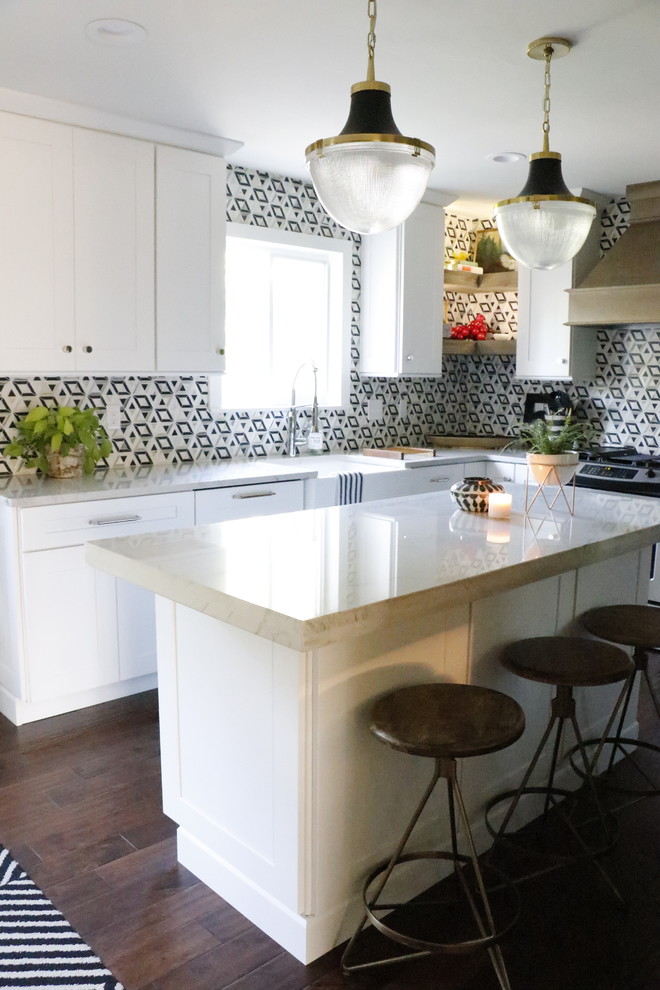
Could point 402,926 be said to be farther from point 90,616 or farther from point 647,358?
point 647,358

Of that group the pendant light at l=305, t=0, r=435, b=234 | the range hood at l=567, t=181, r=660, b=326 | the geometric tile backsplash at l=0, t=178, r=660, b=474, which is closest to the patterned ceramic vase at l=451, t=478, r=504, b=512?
the pendant light at l=305, t=0, r=435, b=234

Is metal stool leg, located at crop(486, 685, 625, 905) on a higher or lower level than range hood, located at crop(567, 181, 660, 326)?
lower

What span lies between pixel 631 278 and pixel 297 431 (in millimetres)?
2020

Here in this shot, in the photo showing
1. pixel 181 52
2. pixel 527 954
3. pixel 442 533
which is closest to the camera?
pixel 527 954

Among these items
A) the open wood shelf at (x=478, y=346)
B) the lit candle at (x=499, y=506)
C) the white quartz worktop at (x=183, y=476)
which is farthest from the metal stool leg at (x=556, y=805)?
the open wood shelf at (x=478, y=346)

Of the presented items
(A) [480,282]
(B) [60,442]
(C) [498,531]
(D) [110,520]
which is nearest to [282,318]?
(A) [480,282]

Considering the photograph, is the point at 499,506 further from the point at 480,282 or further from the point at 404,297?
the point at 480,282

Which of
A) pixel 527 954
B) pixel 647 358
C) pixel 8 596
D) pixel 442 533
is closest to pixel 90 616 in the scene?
pixel 8 596

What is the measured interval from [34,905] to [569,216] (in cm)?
245

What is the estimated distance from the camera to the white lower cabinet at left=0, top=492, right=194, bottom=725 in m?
3.19

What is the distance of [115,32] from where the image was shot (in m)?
2.65

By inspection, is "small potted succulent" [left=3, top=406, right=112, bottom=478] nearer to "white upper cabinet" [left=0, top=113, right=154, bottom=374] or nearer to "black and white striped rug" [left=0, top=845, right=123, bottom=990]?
"white upper cabinet" [left=0, top=113, right=154, bottom=374]

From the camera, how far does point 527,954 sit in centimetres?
201

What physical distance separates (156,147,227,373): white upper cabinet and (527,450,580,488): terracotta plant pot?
A: 71.6 inches
